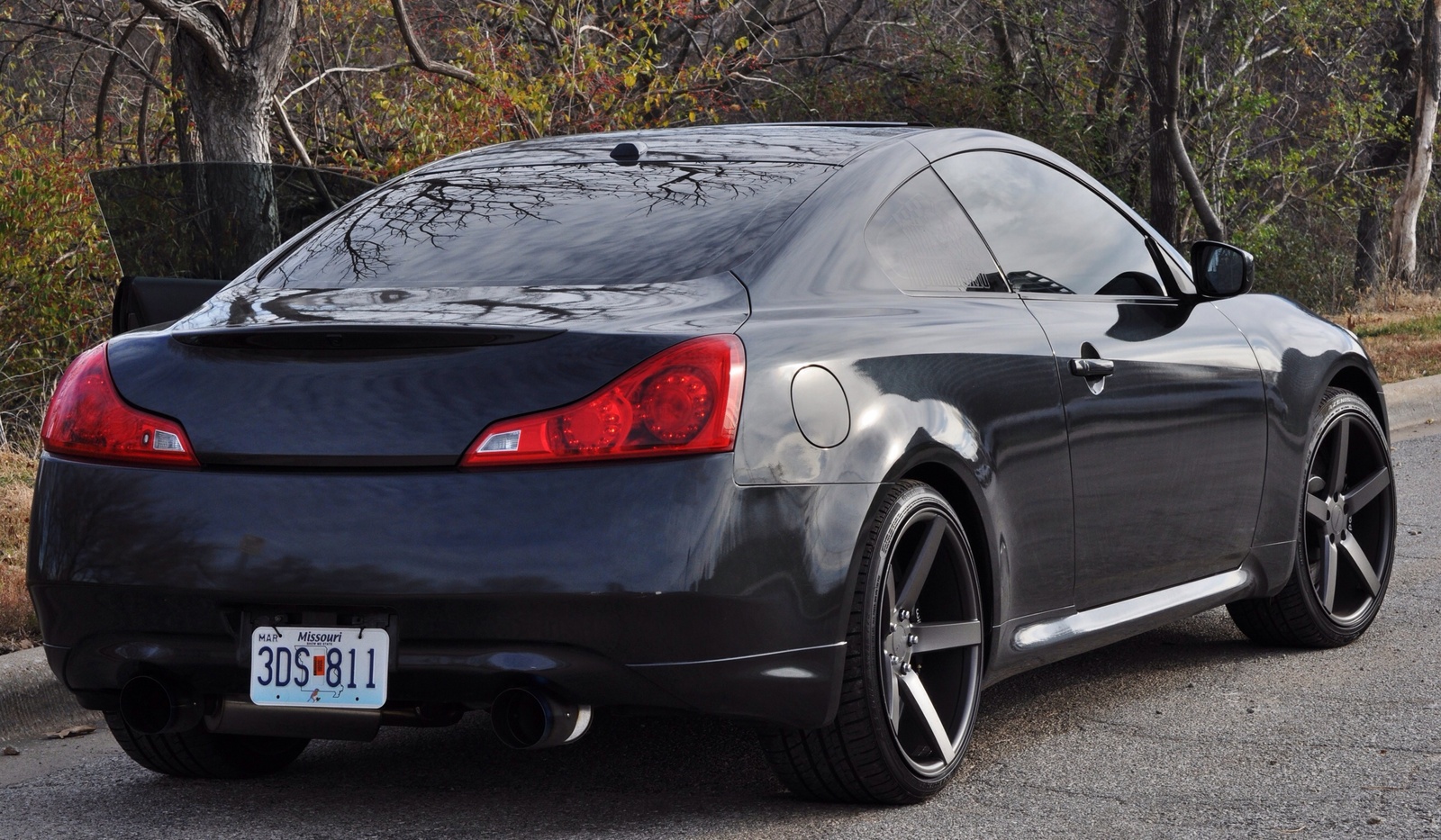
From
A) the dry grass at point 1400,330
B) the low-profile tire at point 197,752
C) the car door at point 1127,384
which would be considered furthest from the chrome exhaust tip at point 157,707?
the dry grass at point 1400,330

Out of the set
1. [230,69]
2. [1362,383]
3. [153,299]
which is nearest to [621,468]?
[153,299]

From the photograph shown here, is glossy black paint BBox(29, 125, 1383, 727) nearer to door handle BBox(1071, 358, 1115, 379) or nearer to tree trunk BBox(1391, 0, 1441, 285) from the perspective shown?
door handle BBox(1071, 358, 1115, 379)

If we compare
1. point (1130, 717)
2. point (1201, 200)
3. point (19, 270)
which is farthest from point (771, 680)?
point (1201, 200)

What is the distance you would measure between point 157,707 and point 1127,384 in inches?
97.0

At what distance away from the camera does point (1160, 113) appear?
19.0m

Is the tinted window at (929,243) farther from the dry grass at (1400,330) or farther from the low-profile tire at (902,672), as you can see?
the dry grass at (1400,330)

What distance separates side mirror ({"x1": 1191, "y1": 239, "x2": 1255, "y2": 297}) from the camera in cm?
497

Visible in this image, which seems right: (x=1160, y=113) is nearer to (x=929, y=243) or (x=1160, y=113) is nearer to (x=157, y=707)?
(x=929, y=243)

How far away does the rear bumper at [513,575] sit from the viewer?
10.1 feet

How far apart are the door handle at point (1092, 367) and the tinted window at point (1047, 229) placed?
0.78 ft

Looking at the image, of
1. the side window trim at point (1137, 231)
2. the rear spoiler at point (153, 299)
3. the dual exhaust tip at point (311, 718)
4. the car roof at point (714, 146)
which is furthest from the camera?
the rear spoiler at point (153, 299)

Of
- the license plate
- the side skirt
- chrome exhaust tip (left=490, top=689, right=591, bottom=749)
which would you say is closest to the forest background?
the license plate

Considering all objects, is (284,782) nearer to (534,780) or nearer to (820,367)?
(534,780)

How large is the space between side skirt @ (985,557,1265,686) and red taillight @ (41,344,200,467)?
185cm
